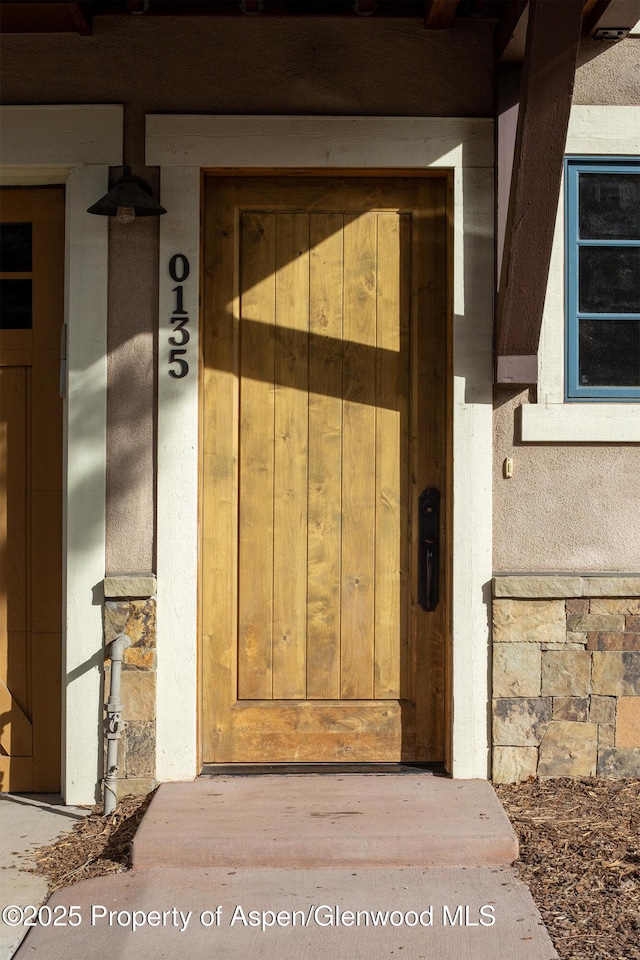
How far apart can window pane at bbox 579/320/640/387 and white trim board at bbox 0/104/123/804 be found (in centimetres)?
211

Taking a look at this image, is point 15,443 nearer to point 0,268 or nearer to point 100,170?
point 0,268

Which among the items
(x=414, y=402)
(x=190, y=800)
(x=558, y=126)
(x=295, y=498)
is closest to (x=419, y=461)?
(x=414, y=402)

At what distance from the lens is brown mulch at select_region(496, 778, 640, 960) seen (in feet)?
9.02

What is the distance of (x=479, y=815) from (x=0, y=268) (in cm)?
310

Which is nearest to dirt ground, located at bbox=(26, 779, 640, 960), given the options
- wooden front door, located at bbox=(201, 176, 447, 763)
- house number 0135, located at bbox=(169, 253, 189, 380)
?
wooden front door, located at bbox=(201, 176, 447, 763)

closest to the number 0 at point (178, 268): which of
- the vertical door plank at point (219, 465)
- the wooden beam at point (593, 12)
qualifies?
the vertical door plank at point (219, 465)

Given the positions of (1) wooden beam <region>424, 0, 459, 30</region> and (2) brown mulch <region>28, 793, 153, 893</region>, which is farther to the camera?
(1) wooden beam <region>424, 0, 459, 30</region>

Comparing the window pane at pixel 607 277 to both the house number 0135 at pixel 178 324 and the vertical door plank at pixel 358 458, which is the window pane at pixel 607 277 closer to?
the vertical door plank at pixel 358 458

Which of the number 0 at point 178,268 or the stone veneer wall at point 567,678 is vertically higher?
the number 0 at point 178,268

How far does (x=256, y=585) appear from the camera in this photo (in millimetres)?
3920

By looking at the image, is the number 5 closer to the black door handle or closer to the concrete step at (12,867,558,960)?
the black door handle

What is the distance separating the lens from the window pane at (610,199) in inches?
152

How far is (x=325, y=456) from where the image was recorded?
3.91 metres

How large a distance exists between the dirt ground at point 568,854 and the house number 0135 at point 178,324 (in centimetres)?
183
